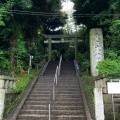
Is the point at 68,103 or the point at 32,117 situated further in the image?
the point at 68,103

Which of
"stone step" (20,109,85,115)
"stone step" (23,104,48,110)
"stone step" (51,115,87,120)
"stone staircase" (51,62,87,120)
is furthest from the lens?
"stone step" (23,104,48,110)

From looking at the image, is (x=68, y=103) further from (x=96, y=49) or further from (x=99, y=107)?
(x=96, y=49)

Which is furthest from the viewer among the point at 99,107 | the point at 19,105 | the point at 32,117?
the point at 19,105

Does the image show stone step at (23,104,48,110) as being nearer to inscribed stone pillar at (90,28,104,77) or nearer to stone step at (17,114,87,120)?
stone step at (17,114,87,120)

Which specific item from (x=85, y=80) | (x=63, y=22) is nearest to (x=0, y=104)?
(x=85, y=80)

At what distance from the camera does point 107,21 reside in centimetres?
1012

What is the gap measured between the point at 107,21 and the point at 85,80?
361cm

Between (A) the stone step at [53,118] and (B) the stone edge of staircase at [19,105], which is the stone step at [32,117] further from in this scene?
Result: (B) the stone edge of staircase at [19,105]

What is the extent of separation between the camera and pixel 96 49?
11.5 m

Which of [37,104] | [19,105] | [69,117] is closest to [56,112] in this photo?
[69,117]

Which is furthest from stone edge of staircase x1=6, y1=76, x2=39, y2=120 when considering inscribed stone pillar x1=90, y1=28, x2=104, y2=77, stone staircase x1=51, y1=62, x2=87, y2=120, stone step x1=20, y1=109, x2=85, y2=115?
inscribed stone pillar x1=90, y1=28, x2=104, y2=77

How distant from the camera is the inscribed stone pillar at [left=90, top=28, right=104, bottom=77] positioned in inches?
447

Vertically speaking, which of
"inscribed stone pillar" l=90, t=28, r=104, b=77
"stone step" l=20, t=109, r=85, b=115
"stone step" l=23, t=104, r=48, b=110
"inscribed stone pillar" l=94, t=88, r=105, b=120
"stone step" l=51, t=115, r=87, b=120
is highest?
"inscribed stone pillar" l=90, t=28, r=104, b=77

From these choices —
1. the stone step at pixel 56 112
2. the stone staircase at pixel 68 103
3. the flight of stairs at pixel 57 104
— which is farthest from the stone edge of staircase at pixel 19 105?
the stone staircase at pixel 68 103
